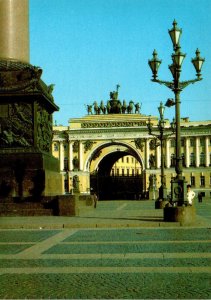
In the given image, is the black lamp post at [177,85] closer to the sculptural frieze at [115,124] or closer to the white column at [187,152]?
the sculptural frieze at [115,124]

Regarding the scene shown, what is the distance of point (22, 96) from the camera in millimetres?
19344

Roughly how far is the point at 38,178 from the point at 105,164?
257 ft

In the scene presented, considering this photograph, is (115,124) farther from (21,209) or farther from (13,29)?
(21,209)

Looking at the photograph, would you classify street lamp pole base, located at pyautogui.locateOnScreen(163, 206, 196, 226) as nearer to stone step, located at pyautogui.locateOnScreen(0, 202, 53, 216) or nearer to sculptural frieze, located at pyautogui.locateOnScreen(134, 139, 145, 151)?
stone step, located at pyautogui.locateOnScreen(0, 202, 53, 216)

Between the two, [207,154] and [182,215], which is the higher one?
[207,154]

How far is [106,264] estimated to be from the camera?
28.1 ft

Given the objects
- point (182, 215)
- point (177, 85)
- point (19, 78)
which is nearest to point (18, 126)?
point (19, 78)

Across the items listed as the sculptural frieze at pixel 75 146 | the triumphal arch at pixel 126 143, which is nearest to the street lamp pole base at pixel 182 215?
the triumphal arch at pixel 126 143

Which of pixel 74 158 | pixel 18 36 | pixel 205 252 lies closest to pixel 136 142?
pixel 74 158

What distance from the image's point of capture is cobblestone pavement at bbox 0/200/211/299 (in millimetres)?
6559

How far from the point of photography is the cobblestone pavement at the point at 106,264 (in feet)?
21.5

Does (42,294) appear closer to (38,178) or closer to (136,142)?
(38,178)

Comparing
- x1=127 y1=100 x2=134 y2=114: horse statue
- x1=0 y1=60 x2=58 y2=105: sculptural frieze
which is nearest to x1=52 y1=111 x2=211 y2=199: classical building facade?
x1=127 y1=100 x2=134 y2=114: horse statue

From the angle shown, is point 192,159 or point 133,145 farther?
point 192,159
